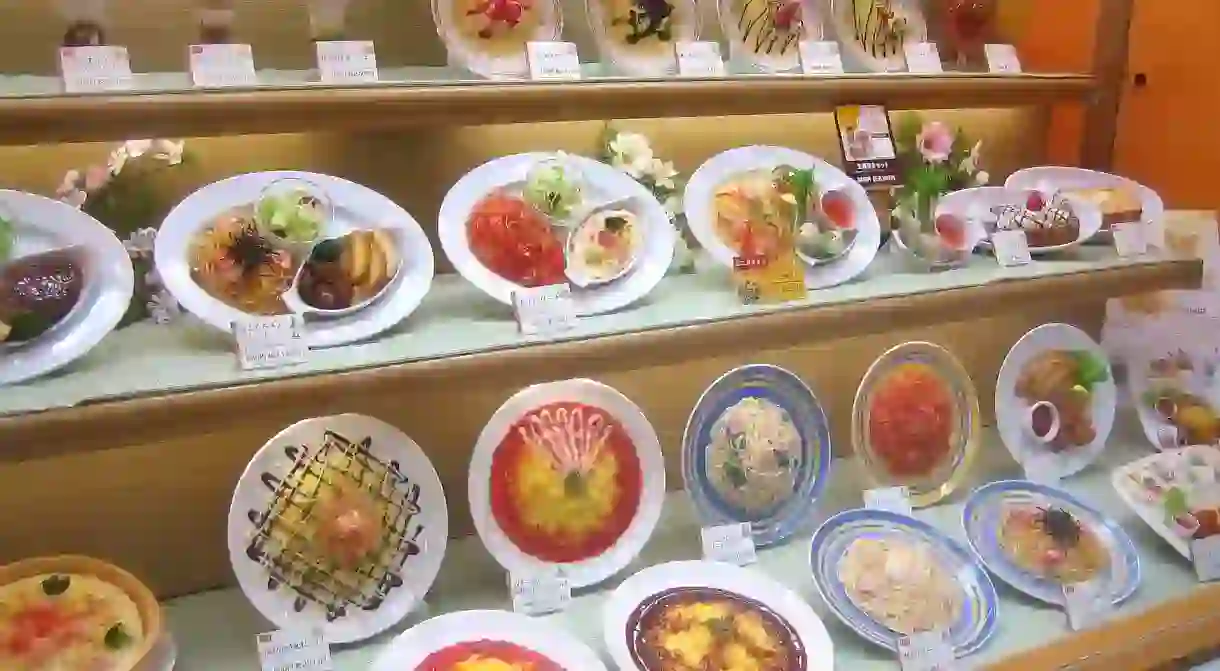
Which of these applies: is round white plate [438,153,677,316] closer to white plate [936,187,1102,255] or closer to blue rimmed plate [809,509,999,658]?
blue rimmed plate [809,509,999,658]

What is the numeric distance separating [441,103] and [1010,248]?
45.0 inches

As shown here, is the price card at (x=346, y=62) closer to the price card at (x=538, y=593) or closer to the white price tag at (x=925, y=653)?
the price card at (x=538, y=593)

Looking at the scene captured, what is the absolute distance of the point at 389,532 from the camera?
1595 mm

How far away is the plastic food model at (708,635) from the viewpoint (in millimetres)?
1534

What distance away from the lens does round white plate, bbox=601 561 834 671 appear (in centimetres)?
157

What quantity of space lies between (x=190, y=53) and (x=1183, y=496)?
1887 mm

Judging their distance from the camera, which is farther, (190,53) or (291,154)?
(291,154)

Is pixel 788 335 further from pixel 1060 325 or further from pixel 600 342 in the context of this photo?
pixel 1060 325

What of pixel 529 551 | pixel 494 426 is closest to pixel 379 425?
pixel 494 426

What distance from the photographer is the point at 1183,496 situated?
2.03m

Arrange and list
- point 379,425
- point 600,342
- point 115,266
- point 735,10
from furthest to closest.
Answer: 1. point 735,10
2. point 379,425
3. point 600,342
4. point 115,266

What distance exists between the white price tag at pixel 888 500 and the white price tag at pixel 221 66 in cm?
125

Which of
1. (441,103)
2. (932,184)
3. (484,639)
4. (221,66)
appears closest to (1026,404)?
(932,184)

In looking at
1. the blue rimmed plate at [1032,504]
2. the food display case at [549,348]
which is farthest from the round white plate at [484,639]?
the blue rimmed plate at [1032,504]
